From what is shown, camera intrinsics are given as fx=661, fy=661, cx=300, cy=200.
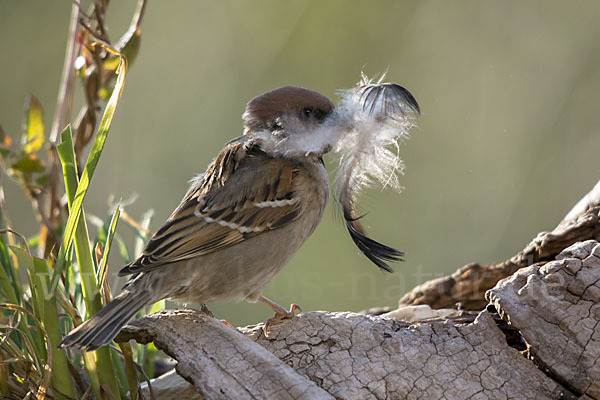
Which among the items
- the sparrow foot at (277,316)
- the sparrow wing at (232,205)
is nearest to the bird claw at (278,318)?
the sparrow foot at (277,316)

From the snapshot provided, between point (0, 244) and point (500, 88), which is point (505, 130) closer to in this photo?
point (500, 88)

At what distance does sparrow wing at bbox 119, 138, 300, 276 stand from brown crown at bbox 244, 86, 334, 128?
0.52 ft

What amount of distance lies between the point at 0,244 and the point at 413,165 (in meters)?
4.38

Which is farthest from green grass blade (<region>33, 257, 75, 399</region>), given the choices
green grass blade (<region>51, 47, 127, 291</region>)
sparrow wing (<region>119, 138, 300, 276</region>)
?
sparrow wing (<region>119, 138, 300, 276</region>)

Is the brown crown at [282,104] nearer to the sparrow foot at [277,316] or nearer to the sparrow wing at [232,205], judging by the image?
the sparrow wing at [232,205]

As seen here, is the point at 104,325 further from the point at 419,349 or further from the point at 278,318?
the point at 419,349

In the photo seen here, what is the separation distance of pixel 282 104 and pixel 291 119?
3.2 inches

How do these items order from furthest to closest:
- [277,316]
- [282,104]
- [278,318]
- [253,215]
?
[282,104] < [253,215] < [277,316] < [278,318]

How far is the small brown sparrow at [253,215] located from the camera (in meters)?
2.76

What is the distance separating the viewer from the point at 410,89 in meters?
6.25

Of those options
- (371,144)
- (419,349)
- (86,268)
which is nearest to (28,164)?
(86,268)

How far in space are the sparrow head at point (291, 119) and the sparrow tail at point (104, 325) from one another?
1041mm

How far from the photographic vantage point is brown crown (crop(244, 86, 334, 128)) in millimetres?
3113

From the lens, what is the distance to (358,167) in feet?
9.19
